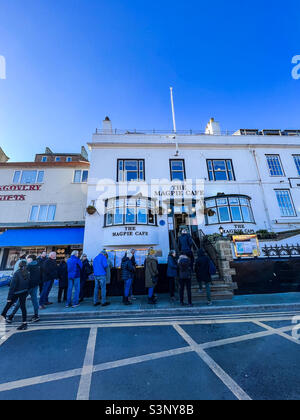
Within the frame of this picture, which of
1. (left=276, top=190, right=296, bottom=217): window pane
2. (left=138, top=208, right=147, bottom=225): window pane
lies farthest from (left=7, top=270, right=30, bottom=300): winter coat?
(left=276, top=190, right=296, bottom=217): window pane

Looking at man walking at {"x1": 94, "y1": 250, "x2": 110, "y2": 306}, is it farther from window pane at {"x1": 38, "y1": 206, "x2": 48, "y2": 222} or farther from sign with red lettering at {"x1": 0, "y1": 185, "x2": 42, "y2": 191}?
sign with red lettering at {"x1": 0, "y1": 185, "x2": 42, "y2": 191}

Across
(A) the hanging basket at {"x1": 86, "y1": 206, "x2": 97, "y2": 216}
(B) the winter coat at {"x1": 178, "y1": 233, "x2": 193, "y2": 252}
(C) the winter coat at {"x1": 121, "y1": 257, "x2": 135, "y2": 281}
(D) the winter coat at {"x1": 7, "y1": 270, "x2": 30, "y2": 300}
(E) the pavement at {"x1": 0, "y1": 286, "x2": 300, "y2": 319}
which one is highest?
(A) the hanging basket at {"x1": 86, "y1": 206, "x2": 97, "y2": 216}

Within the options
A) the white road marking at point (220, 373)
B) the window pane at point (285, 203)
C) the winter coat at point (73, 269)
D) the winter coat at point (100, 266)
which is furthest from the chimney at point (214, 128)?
the white road marking at point (220, 373)

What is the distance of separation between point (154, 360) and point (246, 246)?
7.97m

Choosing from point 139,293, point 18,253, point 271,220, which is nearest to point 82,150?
point 18,253

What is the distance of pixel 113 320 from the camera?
19.2 feet

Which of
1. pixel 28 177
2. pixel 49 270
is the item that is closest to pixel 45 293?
pixel 49 270

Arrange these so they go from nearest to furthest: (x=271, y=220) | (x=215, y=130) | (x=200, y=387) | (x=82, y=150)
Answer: (x=200, y=387) → (x=271, y=220) → (x=215, y=130) → (x=82, y=150)

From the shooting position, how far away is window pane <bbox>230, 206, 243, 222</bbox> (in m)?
12.7

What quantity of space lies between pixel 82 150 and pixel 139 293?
→ 22.7m

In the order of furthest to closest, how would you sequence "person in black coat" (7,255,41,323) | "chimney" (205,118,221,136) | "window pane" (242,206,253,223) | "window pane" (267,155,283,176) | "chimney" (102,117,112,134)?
"chimney" (205,118,221,136), "chimney" (102,117,112,134), "window pane" (267,155,283,176), "window pane" (242,206,253,223), "person in black coat" (7,255,41,323)

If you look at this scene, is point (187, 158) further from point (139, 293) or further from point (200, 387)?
point (200, 387)

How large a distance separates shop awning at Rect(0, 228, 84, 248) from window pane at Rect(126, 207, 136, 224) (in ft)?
13.4

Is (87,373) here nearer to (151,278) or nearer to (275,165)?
(151,278)
